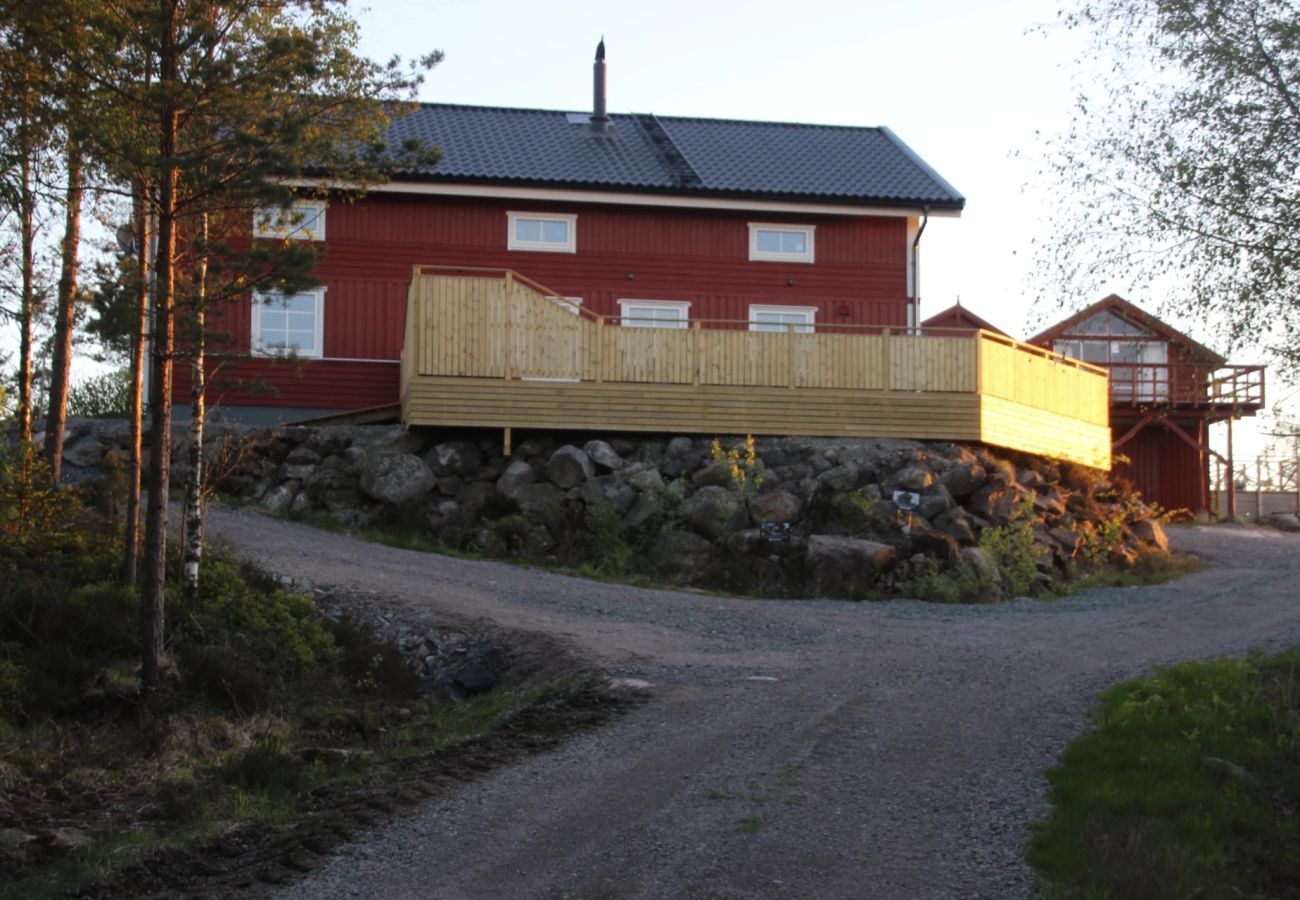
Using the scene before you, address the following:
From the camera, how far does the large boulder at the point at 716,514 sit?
18625mm

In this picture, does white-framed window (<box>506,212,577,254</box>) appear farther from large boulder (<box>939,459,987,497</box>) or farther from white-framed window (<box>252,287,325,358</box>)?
large boulder (<box>939,459,987,497</box>)

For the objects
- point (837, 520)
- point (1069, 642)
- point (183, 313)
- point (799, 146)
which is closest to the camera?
point (183, 313)

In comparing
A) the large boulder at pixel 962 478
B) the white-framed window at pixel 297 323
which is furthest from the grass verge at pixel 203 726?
the large boulder at pixel 962 478

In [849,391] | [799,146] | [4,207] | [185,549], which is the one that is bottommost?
[185,549]

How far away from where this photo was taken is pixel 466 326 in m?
19.5

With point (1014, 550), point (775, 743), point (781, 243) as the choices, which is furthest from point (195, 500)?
point (781, 243)

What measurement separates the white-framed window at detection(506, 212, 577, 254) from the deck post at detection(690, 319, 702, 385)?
16.9 ft

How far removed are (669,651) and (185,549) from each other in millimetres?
4816

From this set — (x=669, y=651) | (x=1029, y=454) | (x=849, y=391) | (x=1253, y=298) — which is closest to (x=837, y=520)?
(x=849, y=391)

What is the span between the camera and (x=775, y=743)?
31.0 feet

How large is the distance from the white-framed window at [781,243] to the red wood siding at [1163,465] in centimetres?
1344

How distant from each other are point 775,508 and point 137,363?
8.92 metres

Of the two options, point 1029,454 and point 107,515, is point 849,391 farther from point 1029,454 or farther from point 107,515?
point 107,515

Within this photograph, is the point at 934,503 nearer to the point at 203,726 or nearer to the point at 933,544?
the point at 933,544
